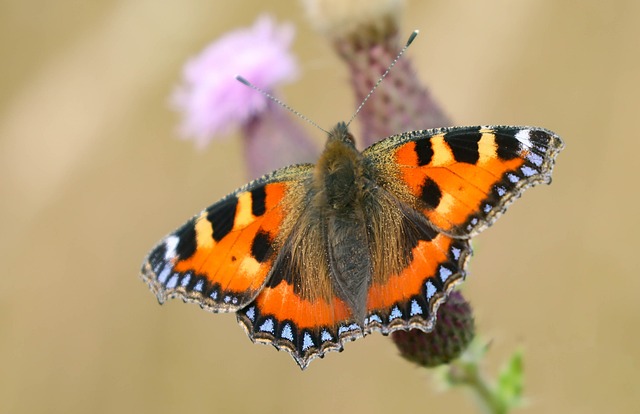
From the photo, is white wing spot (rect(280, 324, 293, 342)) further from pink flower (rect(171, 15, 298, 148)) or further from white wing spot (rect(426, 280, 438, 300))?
pink flower (rect(171, 15, 298, 148))

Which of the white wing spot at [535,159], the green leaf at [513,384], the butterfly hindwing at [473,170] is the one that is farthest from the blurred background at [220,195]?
the white wing spot at [535,159]

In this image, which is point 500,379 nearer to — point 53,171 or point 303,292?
point 303,292

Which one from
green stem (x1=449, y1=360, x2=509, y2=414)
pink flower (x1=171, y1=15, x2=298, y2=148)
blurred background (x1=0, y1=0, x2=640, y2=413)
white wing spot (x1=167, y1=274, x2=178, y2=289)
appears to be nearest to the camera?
white wing spot (x1=167, y1=274, x2=178, y2=289)

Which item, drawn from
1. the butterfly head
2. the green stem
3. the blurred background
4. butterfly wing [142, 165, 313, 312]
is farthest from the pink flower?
the green stem

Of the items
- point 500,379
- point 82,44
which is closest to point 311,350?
point 500,379

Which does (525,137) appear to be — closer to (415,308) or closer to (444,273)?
(444,273)

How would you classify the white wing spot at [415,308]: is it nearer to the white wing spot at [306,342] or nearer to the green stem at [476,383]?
the white wing spot at [306,342]

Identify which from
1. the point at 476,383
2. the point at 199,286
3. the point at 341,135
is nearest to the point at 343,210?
the point at 341,135

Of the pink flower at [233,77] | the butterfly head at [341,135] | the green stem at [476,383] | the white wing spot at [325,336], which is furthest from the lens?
the pink flower at [233,77]
